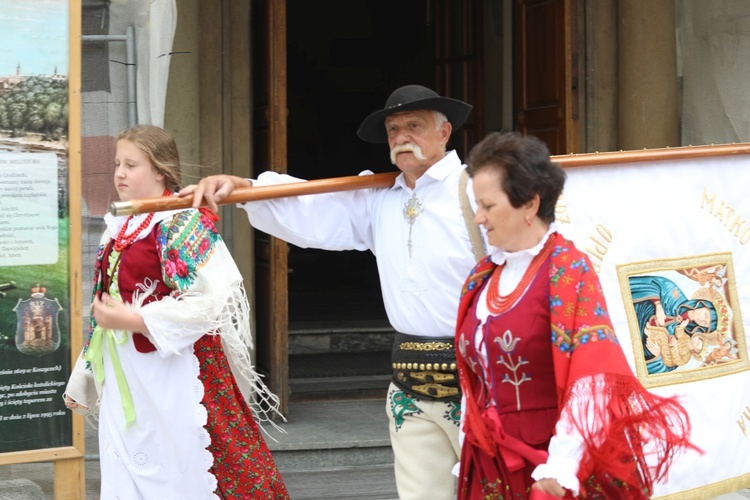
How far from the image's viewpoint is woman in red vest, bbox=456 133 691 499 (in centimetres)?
268

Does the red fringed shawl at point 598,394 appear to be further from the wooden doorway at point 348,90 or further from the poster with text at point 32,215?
the wooden doorway at point 348,90

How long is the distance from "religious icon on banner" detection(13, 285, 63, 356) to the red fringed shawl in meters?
2.61

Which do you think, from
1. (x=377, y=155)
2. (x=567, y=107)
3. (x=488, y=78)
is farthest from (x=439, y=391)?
(x=377, y=155)

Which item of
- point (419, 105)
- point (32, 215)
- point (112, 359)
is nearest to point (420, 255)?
point (419, 105)

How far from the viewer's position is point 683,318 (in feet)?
12.8

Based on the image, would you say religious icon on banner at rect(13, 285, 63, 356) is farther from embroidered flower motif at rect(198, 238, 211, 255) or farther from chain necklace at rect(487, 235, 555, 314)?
chain necklace at rect(487, 235, 555, 314)

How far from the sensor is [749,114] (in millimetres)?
6738

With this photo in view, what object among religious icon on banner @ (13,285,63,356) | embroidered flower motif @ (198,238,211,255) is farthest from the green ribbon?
religious icon on banner @ (13,285,63,356)

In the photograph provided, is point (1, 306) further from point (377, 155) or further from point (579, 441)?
point (377, 155)

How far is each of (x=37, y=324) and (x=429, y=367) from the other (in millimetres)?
1940

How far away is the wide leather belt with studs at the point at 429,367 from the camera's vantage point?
353 cm

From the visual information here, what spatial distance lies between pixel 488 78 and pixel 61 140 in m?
4.93

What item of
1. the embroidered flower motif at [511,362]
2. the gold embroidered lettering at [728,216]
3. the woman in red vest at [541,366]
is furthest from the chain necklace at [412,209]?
the gold embroidered lettering at [728,216]

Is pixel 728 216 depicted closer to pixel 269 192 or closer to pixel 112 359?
pixel 269 192
